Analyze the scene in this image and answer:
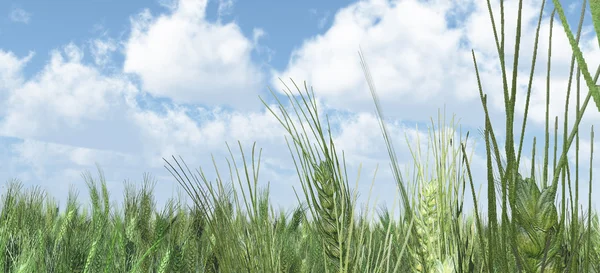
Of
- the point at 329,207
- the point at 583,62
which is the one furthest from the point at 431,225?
the point at 583,62

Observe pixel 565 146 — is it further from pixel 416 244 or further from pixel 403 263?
pixel 403 263

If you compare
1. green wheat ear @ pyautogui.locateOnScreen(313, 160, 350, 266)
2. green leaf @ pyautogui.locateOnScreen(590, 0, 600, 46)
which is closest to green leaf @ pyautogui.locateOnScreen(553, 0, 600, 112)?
green leaf @ pyautogui.locateOnScreen(590, 0, 600, 46)

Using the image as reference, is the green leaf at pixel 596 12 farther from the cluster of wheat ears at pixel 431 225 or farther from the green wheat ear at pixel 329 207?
the green wheat ear at pixel 329 207

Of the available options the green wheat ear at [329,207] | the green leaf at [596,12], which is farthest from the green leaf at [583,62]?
the green wheat ear at [329,207]

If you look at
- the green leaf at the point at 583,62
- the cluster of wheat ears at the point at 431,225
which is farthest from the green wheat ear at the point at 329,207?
the green leaf at the point at 583,62

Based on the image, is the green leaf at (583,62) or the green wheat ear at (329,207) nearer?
the green leaf at (583,62)

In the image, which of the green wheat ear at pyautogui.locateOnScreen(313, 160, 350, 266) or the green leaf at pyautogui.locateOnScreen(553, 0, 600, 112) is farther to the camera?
the green wheat ear at pyautogui.locateOnScreen(313, 160, 350, 266)

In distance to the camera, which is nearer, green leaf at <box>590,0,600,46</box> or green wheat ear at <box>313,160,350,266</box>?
green leaf at <box>590,0,600,46</box>

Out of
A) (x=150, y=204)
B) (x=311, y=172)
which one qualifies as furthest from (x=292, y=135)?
(x=150, y=204)

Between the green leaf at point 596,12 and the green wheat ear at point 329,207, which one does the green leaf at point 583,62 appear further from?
the green wheat ear at point 329,207

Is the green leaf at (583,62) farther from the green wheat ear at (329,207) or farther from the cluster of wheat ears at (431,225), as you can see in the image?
the green wheat ear at (329,207)

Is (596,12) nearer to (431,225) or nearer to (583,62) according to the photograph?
(583,62)

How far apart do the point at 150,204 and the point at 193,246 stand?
3.96 ft

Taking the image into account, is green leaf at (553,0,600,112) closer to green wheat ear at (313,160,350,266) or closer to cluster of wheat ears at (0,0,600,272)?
cluster of wheat ears at (0,0,600,272)
